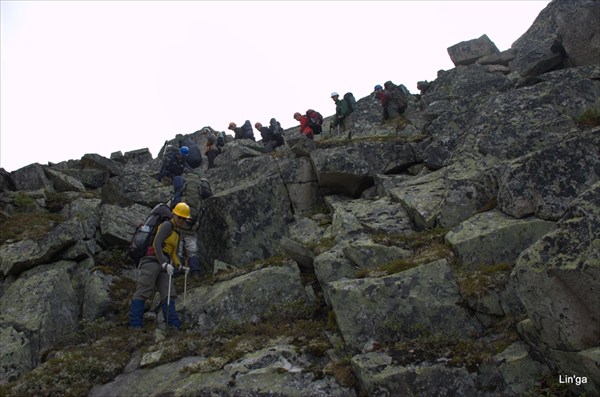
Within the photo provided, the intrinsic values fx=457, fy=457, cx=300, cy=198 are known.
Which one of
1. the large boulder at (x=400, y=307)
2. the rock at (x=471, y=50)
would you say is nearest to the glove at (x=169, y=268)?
the large boulder at (x=400, y=307)

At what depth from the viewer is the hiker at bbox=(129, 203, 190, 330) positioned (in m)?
13.9

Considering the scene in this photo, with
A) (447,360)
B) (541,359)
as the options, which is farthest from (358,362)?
(541,359)

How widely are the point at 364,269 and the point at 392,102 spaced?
741 inches

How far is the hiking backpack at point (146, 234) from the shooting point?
1490 centimetres

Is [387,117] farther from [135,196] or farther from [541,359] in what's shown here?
[541,359]

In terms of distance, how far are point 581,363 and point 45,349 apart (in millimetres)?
13251

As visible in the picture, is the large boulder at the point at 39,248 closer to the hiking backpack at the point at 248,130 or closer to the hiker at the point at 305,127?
the hiker at the point at 305,127

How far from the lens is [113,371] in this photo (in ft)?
36.4

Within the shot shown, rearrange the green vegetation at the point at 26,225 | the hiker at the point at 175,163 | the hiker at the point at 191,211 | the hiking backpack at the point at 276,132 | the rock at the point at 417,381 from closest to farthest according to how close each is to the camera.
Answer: the rock at the point at 417,381 < the hiker at the point at 191,211 < the green vegetation at the point at 26,225 < the hiker at the point at 175,163 < the hiking backpack at the point at 276,132

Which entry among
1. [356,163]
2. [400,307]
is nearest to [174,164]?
[356,163]

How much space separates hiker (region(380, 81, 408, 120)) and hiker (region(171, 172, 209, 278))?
13.7 metres

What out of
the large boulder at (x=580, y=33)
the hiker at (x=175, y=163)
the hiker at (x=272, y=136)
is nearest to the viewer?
the large boulder at (x=580, y=33)

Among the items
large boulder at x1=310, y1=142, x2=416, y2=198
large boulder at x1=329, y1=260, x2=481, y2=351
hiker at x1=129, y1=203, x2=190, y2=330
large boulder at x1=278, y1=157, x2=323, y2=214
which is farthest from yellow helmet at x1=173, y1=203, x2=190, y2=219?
large boulder at x1=310, y1=142, x2=416, y2=198

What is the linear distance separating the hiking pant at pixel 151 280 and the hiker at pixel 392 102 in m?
19.2
